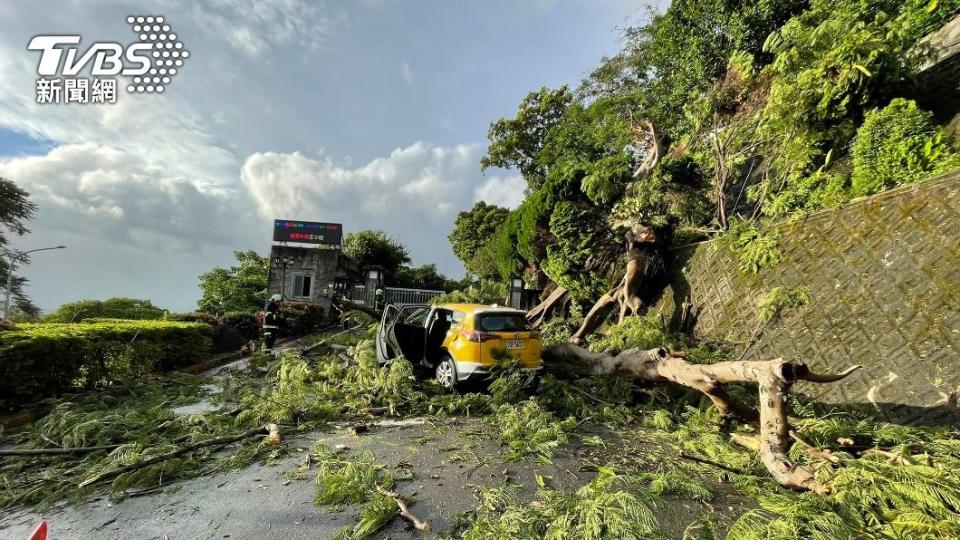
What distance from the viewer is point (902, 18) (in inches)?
392

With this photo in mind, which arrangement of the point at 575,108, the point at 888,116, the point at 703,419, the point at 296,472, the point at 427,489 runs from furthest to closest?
1. the point at 575,108
2. the point at 888,116
3. the point at 703,419
4. the point at 296,472
5. the point at 427,489

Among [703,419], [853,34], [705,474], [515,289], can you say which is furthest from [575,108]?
[705,474]

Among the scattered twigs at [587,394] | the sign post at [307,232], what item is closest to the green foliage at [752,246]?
the scattered twigs at [587,394]

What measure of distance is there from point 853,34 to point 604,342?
→ 8748 millimetres

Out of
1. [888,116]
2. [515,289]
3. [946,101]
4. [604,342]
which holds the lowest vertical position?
[604,342]

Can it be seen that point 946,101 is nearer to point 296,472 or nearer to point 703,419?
point 703,419

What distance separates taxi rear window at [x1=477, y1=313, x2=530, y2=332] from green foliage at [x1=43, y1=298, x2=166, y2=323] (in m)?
15.9

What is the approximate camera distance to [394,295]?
2159 centimetres

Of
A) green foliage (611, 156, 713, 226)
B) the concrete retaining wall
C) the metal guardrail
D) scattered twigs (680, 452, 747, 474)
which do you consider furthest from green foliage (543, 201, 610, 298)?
the metal guardrail

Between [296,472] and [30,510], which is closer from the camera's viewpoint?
[30,510]

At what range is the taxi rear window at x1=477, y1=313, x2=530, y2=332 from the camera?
653cm

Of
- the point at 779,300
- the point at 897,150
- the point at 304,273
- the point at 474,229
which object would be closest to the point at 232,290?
the point at 304,273

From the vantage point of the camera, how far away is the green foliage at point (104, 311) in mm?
15391

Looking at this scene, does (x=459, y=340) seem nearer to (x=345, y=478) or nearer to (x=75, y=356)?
(x=345, y=478)
